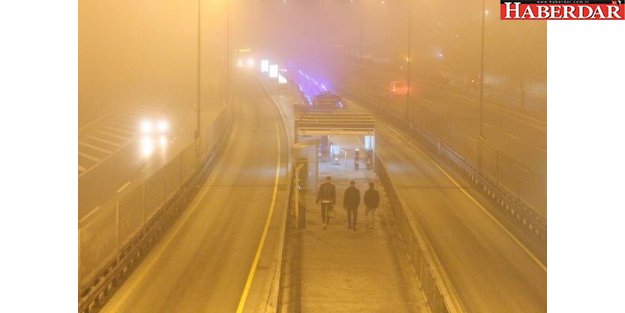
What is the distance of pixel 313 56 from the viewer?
117 metres

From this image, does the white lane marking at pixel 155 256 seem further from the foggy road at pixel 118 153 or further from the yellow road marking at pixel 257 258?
the foggy road at pixel 118 153

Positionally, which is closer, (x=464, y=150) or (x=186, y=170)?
(x=186, y=170)

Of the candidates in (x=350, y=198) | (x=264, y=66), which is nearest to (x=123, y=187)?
(x=350, y=198)

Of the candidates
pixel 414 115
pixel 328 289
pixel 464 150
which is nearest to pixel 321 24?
pixel 414 115

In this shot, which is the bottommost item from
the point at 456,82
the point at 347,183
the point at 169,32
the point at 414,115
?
the point at 347,183

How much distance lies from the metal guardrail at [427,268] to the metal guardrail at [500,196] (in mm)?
3639

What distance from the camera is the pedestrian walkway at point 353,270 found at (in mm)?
14992

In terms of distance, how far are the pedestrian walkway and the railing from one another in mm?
4006

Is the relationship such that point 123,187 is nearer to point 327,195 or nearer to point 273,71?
point 327,195

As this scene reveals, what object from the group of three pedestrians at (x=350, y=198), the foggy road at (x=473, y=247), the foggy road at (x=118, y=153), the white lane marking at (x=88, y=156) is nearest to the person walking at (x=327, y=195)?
the group of three pedestrians at (x=350, y=198)

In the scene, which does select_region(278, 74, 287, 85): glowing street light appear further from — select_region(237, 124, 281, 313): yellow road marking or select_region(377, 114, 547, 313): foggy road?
select_region(237, 124, 281, 313): yellow road marking
